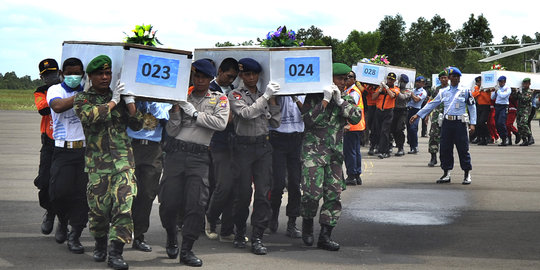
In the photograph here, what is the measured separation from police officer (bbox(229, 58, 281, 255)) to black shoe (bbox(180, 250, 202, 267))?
2.66 feet

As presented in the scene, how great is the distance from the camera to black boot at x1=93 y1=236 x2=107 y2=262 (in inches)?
285

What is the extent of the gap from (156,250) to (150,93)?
1696 mm

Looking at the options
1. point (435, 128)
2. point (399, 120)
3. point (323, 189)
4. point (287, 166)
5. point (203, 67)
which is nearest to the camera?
point (203, 67)

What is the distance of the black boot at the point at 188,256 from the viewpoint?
279 inches

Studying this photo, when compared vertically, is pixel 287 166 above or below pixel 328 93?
below

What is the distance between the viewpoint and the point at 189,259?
23.3ft

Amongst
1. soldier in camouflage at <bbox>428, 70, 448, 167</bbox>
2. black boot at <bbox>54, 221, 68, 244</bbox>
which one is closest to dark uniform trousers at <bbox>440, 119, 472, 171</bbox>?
soldier in camouflage at <bbox>428, 70, 448, 167</bbox>

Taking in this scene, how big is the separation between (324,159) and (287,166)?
2.55 ft

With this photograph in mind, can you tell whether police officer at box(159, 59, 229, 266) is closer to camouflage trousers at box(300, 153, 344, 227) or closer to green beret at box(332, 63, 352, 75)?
camouflage trousers at box(300, 153, 344, 227)

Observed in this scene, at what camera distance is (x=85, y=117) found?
6.89 metres

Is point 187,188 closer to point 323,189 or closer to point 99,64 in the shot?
point 99,64

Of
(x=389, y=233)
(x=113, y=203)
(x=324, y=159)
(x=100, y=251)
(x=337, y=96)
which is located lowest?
(x=389, y=233)

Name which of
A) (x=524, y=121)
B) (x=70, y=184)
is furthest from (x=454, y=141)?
(x=524, y=121)

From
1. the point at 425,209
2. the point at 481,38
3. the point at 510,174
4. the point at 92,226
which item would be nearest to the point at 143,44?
the point at 92,226
